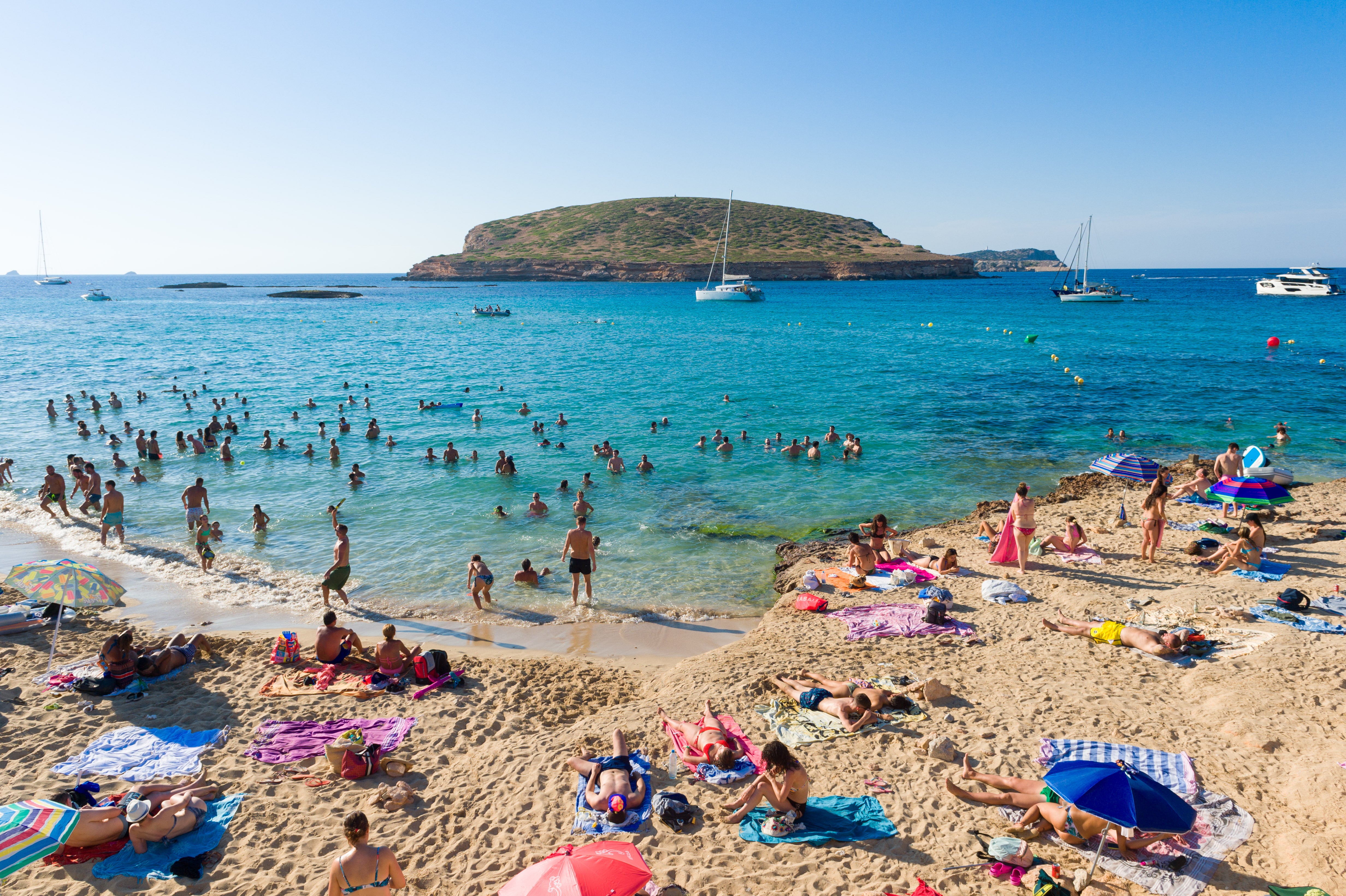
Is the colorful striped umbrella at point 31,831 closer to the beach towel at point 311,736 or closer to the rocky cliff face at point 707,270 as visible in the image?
the beach towel at point 311,736

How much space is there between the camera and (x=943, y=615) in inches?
424

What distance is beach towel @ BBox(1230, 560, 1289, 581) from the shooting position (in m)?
11.6

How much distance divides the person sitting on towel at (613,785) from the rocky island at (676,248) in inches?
5315

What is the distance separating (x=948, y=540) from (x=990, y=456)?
864 centimetres

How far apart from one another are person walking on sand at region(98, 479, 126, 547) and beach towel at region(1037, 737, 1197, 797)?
1822cm

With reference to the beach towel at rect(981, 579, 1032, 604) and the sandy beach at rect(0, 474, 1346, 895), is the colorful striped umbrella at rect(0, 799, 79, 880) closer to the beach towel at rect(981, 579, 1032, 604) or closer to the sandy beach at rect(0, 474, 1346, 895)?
the sandy beach at rect(0, 474, 1346, 895)

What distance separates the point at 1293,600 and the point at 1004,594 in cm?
376

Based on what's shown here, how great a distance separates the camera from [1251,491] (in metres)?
13.2

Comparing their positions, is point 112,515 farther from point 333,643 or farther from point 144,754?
point 144,754

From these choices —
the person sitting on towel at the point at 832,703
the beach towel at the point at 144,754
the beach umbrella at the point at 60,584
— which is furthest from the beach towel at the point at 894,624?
the beach umbrella at the point at 60,584

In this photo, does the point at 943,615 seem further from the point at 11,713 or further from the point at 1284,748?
the point at 11,713

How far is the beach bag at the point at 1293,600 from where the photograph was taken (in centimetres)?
1003

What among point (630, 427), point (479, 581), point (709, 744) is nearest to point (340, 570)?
point (479, 581)

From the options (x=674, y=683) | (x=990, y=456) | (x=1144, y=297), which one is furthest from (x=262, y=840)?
(x=1144, y=297)
